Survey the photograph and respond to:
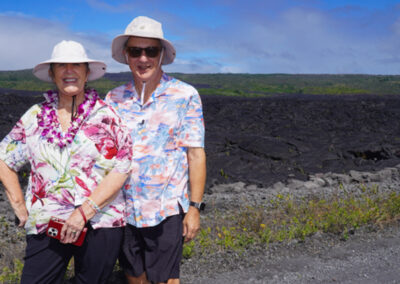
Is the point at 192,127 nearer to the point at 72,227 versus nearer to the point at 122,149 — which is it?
the point at 122,149

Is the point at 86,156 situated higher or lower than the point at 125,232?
higher

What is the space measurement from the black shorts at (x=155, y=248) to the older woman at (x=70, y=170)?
9.7 inches

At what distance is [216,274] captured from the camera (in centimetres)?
479

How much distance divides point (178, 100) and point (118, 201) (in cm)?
79

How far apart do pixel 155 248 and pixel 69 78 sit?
4.15 ft

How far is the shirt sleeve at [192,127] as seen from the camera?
→ 3154 millimetres

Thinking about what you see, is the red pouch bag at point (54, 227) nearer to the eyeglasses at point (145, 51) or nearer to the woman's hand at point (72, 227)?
the woman's hand at point (72, 227)

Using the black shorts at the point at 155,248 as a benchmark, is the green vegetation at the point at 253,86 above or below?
above

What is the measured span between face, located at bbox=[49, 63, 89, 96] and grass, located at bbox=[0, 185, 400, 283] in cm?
254

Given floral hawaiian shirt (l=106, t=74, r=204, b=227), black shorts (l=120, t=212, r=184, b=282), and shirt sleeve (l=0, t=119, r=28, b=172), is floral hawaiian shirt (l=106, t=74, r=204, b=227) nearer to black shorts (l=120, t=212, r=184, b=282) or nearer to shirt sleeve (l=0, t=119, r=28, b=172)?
black shorts (l=120, t=212, r=184, b=282)

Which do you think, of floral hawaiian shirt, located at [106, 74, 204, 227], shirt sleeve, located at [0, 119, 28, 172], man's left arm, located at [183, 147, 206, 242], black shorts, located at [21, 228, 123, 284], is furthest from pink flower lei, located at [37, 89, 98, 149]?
man's left arm, located at [183, 147, 206, 242]

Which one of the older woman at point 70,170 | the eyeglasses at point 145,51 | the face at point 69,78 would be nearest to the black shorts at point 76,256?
the older woman at point 70,170

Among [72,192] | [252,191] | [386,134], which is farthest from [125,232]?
[386,134]

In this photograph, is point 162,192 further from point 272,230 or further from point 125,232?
point 272,230
